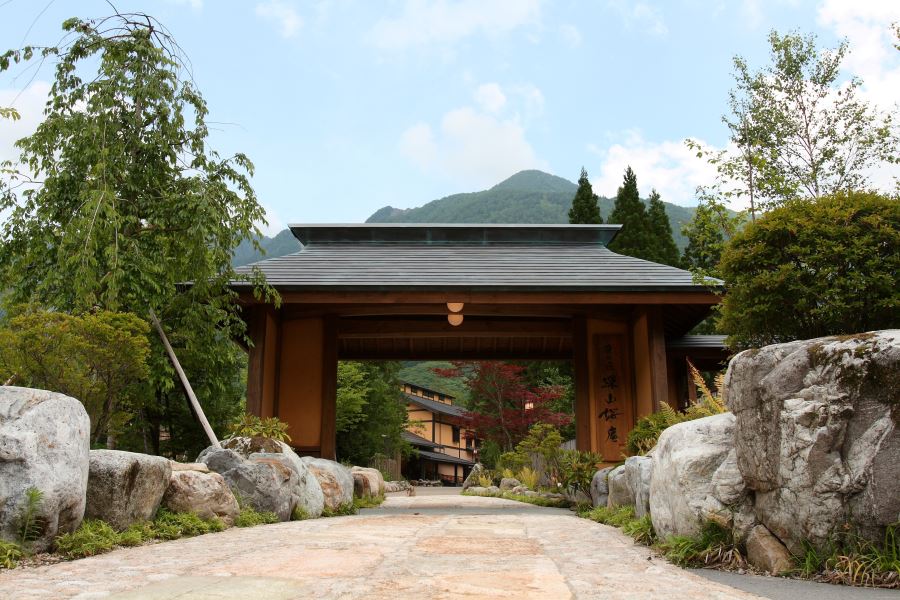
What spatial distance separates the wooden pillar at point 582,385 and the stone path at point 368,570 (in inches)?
215

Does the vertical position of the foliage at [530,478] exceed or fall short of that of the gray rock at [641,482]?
it falls short

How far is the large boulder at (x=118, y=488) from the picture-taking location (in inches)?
170

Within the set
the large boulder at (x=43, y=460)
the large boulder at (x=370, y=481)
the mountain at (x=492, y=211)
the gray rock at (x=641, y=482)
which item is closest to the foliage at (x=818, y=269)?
the gray rock at (x=641, y=482)

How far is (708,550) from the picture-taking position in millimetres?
3732

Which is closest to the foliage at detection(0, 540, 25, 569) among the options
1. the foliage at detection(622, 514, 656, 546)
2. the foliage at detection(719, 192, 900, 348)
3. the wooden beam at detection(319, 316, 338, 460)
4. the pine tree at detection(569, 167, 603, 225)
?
the foliage at detection(622, 514, 656, 546)

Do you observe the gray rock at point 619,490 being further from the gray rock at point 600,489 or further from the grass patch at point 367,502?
the grass patch at point 367,502

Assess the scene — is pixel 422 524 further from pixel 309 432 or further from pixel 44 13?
pixel 44 13

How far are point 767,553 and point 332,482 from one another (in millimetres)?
5882

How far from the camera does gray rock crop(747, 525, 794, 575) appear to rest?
3.43 meters

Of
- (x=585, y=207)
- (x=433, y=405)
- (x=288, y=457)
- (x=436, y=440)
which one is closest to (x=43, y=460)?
(x=288, y=457)

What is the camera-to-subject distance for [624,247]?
27625mm

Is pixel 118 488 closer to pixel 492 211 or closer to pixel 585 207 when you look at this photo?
pixel 585 207

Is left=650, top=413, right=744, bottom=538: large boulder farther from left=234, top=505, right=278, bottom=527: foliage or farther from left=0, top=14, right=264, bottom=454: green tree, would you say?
left=0, top=14, right=264, bottom=454: green tree

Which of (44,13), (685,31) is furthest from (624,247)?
(44,13)
